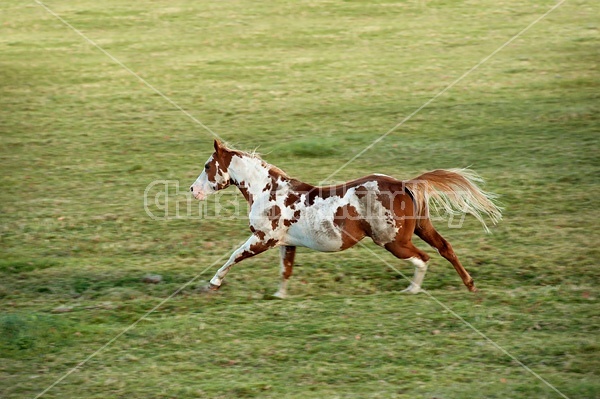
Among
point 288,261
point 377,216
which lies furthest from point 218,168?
point 377,216

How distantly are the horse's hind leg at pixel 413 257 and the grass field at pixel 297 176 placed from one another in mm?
231

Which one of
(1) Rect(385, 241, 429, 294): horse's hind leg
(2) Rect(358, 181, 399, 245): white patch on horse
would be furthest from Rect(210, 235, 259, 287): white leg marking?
(1) Rect(385, 241, 429, 294): horse's hind leg

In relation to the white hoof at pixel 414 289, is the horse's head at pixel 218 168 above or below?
above

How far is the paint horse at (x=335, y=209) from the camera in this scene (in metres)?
7.92

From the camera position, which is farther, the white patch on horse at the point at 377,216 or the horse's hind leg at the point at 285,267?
the horse's hind leg at the point at 285,267

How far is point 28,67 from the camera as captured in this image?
17.8 m

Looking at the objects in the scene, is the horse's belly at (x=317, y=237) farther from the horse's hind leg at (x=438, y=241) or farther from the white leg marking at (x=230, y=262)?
the horse's hind leg at (x=438, y=241)

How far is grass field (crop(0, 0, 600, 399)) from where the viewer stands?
6965 millimetres

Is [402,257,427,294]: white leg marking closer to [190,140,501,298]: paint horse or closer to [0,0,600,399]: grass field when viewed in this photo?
[190,140,501,298]: paint horse

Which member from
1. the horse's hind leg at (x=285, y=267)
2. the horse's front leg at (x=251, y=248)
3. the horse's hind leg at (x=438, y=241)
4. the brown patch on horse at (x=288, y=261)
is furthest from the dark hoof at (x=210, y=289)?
the horse's hind leg at (x=438, y=241)

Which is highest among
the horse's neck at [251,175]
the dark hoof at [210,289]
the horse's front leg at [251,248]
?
the horse's neck at [251,175]

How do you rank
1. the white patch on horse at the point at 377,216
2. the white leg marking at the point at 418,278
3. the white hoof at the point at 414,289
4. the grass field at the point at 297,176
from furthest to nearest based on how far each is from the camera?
1. the white hoof at the point at 414,289
2. the white leg marking at the point at 418,278
3. the white patch on horse at the point at 377,216
4. the grass field at the point at 297,176

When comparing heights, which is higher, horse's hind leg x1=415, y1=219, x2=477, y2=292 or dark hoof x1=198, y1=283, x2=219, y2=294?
horse's hind leg x1=415, y1=219, x2=477, y2=292

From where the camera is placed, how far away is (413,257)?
7984 mm
